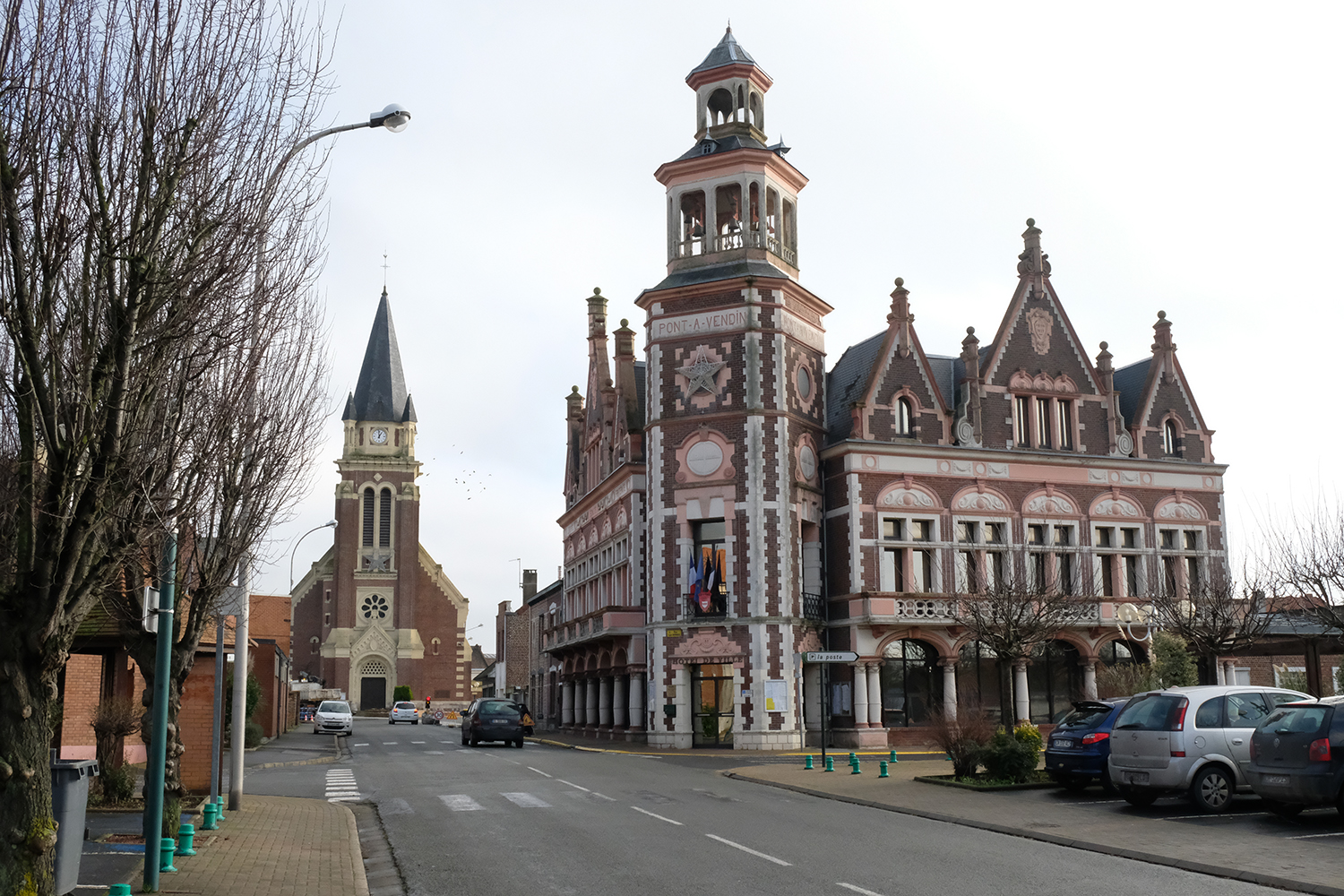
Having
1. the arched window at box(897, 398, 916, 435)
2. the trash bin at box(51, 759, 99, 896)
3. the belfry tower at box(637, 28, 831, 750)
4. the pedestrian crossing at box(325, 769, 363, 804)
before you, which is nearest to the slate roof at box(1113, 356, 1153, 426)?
the arched window at box(897, 398, 916, 435)

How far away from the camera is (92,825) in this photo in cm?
1681

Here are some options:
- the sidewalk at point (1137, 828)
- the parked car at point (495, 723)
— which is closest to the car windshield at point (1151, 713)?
the sidewalk at point (1137, 828)

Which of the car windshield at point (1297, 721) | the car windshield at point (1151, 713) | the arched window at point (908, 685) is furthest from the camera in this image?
the arched window at point (908, 685)

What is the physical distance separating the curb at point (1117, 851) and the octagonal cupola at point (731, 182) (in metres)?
24.5

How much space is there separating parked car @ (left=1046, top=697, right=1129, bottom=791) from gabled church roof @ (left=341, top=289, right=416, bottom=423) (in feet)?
266

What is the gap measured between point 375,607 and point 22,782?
87285mm

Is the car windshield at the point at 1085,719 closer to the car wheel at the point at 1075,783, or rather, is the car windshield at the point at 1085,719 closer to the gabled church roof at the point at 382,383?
the car wheel at the point at 1075,783

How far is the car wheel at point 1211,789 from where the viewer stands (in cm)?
1748

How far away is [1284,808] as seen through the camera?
16.2m

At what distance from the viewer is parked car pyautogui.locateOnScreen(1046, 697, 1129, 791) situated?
65.8ft

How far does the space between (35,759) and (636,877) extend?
19.1ft

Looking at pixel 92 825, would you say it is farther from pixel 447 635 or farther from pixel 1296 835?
pixel 447 635

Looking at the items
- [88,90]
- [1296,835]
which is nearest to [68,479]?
[88,90]

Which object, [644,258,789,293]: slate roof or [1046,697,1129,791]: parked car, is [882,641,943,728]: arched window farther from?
[1046,697,1129,791]: parked car
